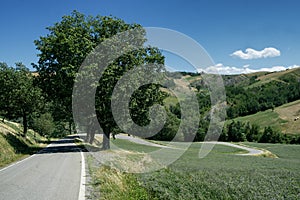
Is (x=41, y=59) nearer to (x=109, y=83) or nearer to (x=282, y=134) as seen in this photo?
(x=109, y=83)

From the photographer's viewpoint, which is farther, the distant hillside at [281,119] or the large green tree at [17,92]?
the distant hillside at [281,119]

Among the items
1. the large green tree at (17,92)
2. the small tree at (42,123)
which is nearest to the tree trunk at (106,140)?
the large green tree at (17,92)

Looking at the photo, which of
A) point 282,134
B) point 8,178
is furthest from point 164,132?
point 8,178

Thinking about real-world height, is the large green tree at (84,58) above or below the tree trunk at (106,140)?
above

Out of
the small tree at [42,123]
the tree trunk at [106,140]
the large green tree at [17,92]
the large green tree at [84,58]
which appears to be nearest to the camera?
the large green tree at [84,58]

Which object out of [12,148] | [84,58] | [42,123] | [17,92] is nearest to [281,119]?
[42,123]

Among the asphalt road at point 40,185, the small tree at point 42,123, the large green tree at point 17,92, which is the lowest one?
the asphalt road at point 40,185

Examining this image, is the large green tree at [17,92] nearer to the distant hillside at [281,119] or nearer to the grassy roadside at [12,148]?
the grassy roadside at [12,148]

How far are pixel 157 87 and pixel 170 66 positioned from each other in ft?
10.2

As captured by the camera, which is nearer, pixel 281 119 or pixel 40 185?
pixel 40 185

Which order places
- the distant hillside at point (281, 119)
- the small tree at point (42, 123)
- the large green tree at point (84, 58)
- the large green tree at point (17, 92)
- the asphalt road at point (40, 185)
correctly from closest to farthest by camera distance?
1. the asphalt road at point (40, 185)
2. the large green tree at point (84, 58)
3. the large green tree at point (17, 92)
4. the small tree at point (42, 123)
5. the distant hillside at point (281, 119)


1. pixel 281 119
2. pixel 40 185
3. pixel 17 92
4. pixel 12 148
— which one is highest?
pixel 281 119

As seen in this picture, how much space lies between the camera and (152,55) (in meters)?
31.7

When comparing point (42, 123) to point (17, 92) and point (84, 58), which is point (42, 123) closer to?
point (17, 92)
